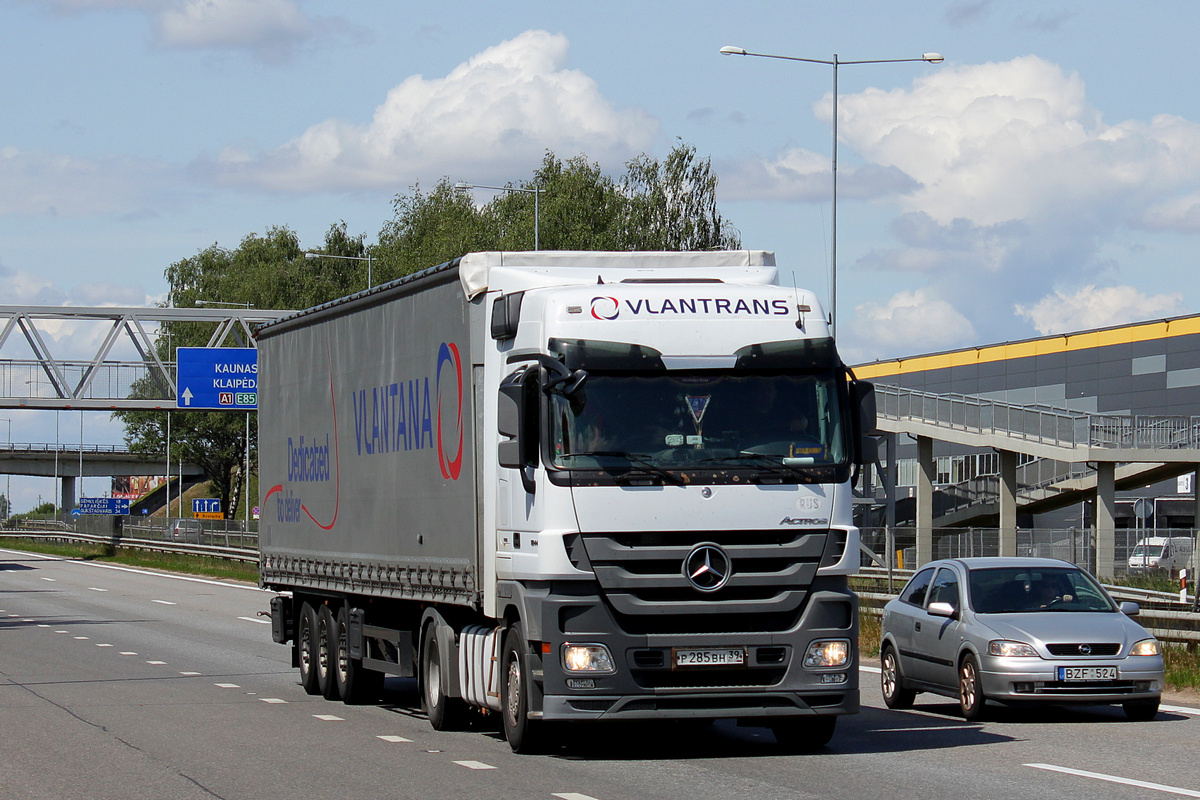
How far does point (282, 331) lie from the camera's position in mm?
18781

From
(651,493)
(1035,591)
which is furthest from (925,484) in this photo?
(651,493)

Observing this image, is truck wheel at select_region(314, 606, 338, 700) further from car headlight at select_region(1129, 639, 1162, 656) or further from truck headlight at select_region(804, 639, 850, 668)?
car headlight at select_region(1129, 639, 1162, 656)

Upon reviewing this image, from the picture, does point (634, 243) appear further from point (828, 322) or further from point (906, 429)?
point (828, 322)

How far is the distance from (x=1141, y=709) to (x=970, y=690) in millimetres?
1395

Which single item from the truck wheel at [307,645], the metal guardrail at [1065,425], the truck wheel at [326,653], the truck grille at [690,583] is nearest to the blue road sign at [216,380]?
the metal guardrail at [1065,425]

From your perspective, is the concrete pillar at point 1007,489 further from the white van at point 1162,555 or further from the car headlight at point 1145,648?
the car headlight at point 1145,648

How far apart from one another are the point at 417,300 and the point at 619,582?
12.9 ft

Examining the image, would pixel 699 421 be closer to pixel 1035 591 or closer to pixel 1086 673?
pixel 1086 673

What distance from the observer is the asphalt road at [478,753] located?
10414 mm

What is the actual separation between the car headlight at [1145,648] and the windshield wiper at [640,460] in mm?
4777

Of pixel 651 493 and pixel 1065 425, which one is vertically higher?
pixel 1065 425

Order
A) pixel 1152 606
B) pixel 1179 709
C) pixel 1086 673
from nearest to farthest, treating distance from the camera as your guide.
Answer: pixel 1086 673, pixel 1179 709, pixel 1152 606

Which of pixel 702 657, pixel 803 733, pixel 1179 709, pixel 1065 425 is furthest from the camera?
pixel 1065 425

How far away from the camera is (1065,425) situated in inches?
1951
